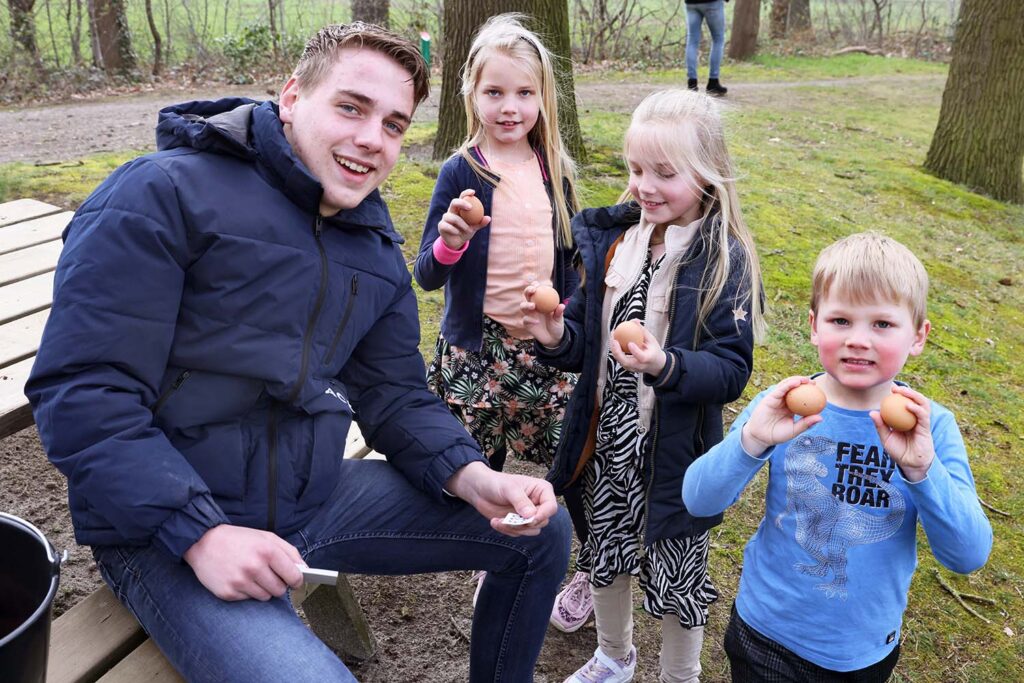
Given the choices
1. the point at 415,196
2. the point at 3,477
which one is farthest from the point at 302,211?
the point at 415,196

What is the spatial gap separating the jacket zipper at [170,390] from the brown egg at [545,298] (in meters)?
0.92

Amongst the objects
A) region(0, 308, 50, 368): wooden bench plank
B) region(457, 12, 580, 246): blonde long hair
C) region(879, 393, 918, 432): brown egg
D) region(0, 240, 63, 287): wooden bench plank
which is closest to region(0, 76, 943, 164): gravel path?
region(0, 240, 63, 287): wooden bench plank

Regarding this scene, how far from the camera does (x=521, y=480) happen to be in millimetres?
2164

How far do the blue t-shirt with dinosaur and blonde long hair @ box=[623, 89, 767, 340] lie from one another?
0.45 meters

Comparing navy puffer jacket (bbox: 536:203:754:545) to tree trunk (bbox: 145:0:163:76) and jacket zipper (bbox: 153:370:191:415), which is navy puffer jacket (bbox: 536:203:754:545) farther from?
tree trunk (bbox: 145:0:163:76)

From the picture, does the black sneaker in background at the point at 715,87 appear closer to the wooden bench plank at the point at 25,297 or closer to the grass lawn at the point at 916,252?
the grass lawn at the point at 916,252

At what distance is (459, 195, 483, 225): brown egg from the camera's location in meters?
2.46

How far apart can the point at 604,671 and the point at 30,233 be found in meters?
2.65

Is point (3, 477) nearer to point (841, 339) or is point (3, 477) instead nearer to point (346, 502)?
point (346, 502)

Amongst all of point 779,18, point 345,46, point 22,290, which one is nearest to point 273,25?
point 22,290

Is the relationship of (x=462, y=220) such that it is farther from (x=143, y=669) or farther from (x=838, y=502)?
(x=143, y=669)

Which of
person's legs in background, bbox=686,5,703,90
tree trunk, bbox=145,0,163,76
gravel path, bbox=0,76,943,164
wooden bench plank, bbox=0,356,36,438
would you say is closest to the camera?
wooden bench plank, bbox=0,356,36,438

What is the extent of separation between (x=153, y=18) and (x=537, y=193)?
37.2 ft

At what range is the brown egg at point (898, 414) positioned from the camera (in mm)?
1624
